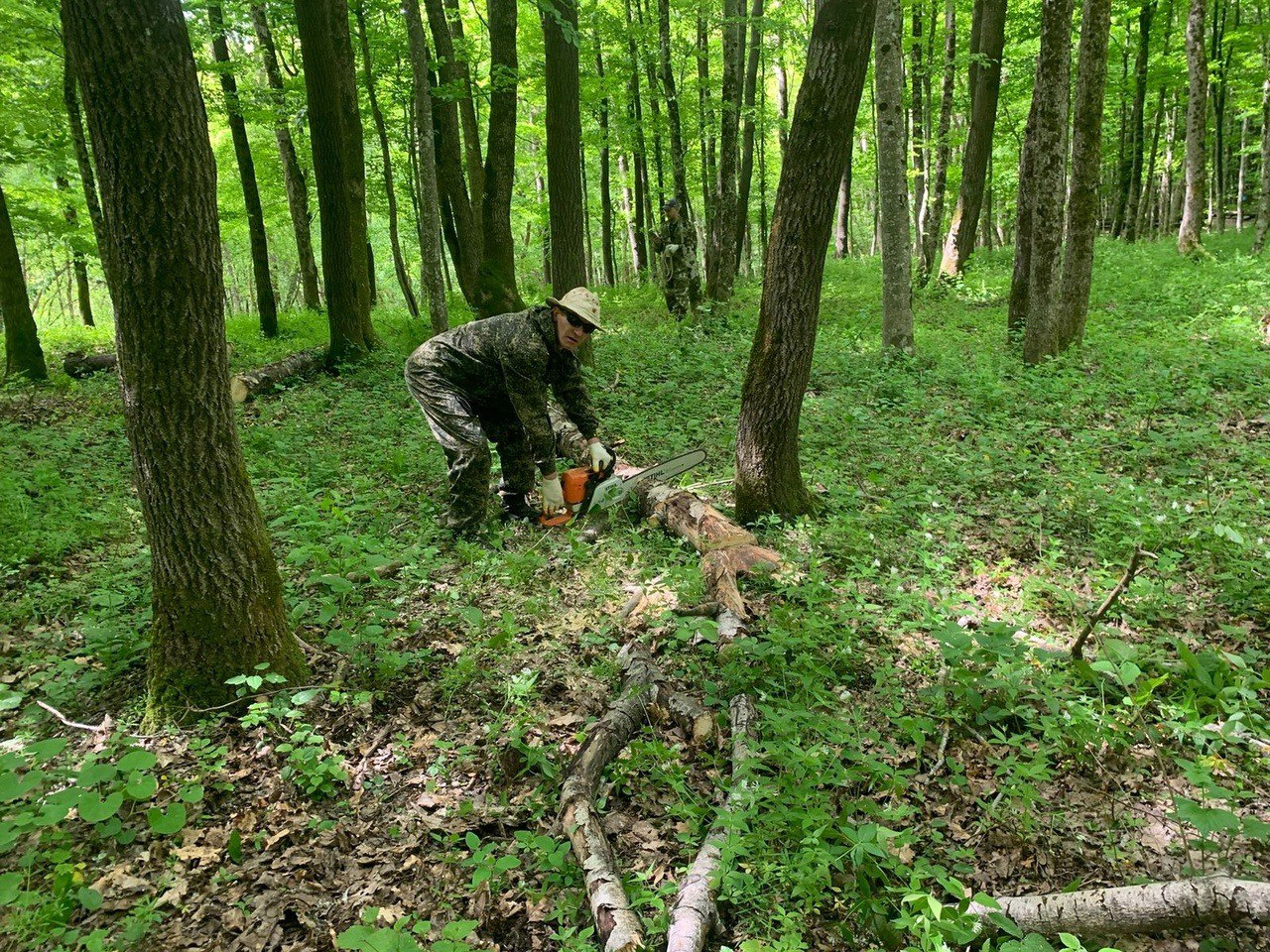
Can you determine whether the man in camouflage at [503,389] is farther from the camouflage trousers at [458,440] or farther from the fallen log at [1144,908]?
the fallen log at [1144,908]

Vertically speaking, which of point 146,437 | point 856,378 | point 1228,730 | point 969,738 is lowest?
point 969,738

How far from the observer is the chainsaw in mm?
5504

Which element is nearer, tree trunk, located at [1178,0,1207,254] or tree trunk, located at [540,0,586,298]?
tree trunk, located at [540,0,586,298]

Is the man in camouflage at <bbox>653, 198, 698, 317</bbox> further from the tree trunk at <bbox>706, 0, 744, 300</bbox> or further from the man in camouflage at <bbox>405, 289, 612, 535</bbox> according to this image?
the man in camouflage at <bbox>405, 289, 612, 535</bbox>

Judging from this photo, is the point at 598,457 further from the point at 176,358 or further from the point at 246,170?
the point at 246,170

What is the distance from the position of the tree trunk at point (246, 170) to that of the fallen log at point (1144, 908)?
44.7ft

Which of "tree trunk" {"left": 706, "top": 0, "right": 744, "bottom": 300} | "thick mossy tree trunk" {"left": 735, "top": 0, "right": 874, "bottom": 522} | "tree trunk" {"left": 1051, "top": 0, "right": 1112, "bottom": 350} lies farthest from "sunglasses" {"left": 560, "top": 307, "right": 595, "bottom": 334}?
"tree trunk" {"left": 706, "top": 0, "right": 744, "bottom": 300}

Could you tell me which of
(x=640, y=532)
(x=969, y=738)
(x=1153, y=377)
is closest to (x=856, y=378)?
(x=1153, y=377)

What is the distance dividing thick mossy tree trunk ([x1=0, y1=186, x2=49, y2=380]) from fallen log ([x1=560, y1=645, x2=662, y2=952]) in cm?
1050

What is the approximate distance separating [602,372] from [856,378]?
11.7ft

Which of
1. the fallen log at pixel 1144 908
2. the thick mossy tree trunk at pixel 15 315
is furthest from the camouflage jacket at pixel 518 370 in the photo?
the thick mossy tree trunk at pixel 15 315

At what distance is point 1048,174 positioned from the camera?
28.5 ft

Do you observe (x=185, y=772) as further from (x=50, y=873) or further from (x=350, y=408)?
(x=350, y=408)

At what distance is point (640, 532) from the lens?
559 centimetres
